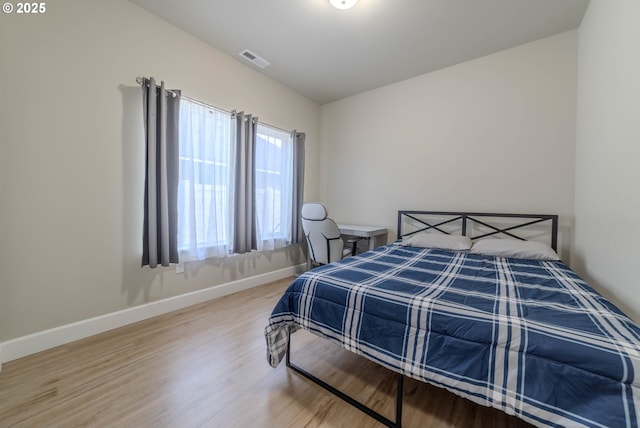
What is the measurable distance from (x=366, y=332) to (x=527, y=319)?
2.18ft


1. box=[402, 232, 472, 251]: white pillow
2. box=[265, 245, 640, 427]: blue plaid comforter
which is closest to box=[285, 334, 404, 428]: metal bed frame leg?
box=[265, 245, 640, 427]: blue plaid comforter

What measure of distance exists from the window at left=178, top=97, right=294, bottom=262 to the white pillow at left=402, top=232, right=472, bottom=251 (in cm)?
177

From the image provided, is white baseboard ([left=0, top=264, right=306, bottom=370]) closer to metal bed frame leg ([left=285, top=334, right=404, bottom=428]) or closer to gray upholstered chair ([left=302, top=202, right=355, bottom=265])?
gray upholstered chair ([left=302, top=202, right=355, bottom=265])

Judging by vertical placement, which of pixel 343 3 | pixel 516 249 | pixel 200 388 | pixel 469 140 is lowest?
pixel 200 388

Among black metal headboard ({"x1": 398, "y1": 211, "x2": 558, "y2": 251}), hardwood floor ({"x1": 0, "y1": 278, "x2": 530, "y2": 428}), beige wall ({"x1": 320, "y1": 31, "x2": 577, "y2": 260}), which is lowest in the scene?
hardwood floor ({"x1": 0, "y1": 278, "x2": 530, "y2": 428})

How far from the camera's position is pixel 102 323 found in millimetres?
1949

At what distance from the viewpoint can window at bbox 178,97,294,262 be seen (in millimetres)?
2381

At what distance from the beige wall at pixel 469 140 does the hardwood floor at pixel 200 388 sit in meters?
2.19

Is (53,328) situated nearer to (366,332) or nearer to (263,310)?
(263,310)

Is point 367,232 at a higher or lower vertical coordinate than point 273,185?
lower

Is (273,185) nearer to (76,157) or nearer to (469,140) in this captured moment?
(76,157)

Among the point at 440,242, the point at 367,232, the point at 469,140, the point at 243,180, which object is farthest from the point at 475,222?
the point at 243,180

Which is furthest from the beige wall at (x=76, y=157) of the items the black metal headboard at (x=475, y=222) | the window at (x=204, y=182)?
the black metal headboard at (x=475, y=222)

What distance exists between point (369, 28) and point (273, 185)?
6.55 ft
